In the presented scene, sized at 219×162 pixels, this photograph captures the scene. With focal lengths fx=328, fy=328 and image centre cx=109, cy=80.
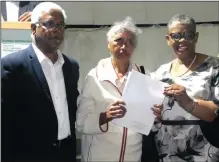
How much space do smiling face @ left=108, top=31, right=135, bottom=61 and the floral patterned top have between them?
0.25 metres

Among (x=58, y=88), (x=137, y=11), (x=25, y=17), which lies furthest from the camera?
(x=137, y=11)

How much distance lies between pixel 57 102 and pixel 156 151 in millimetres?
584

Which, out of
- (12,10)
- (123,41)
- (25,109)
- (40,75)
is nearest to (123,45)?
(123,41)

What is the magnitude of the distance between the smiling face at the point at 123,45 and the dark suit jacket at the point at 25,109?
0.38 metres

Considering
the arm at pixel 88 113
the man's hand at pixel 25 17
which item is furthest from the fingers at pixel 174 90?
the man's hand at pixel 25 17

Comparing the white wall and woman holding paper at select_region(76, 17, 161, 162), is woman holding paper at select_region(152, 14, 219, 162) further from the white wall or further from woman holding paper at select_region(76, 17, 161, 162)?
the white wall

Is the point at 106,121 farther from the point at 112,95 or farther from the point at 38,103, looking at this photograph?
the point at 38,103

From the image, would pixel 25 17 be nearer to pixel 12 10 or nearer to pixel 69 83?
pixel 12 10

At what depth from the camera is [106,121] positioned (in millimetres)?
1578

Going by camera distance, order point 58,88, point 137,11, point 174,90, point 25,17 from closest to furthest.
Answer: point 174,90
point 58,88
point 25,17
point 137,11

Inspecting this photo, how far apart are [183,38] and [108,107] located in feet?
1.63

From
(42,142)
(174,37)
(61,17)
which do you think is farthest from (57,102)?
(174,37)

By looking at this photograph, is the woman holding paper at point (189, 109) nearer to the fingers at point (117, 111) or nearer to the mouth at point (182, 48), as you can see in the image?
the mouth at point (182, 48)

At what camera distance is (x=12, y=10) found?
189cm
